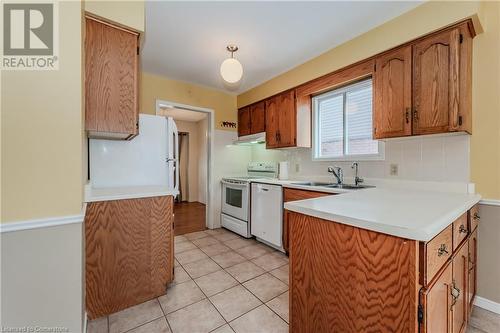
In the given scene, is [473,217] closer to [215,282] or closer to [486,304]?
[486,304]

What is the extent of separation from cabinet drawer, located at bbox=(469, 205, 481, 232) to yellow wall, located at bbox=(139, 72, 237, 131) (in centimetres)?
331

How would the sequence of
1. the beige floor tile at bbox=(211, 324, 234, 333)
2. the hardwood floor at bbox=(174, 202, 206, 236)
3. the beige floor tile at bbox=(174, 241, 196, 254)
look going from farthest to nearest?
the hardwood floor at bbox=(174, 202, 206, 236)
the beige floor tile at bbox=(174, 241, 196, 254)
the beige floor tile at bbox=(211, 324, 234, 333)

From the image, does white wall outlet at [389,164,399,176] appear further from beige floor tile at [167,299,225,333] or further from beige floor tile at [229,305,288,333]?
beige floor tile at [167,299,225,333]

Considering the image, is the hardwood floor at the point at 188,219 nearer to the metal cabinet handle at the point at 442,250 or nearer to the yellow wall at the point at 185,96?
the yellow wall at the point at 185,96

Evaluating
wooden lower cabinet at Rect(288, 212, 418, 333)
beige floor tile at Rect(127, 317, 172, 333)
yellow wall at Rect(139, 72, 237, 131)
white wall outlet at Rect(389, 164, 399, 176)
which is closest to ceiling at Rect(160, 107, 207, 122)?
yellow wall at Rect(139, 72, 237, 131)

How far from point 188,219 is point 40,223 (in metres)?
3.49

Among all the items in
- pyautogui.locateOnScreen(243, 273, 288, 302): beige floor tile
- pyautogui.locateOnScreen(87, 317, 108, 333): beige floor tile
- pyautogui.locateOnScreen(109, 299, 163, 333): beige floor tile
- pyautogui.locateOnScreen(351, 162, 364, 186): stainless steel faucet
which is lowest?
pyautogui.locateOnScreen(87, 317, 108, 333): beige floor tile

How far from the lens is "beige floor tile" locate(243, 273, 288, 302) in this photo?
6.03ft

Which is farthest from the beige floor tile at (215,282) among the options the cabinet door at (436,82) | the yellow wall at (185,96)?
the yellow wall at (185,96)

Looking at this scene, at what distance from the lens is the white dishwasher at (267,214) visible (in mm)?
2697

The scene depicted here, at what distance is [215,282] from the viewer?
204 centimetres

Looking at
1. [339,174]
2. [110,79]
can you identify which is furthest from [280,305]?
[110,79]

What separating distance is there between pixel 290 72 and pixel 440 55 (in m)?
1.68

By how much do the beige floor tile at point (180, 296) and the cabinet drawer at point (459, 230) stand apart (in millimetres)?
1767
